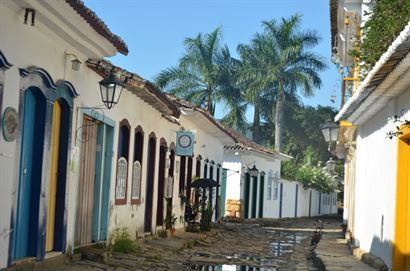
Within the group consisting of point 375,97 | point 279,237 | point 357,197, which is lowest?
point 279,237

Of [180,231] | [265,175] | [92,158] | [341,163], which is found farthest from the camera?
[341,163]

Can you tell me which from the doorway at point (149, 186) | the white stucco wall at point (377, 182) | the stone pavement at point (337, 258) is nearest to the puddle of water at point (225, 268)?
the stone pavement at point (337, 258)

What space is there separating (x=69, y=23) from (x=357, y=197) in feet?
29.5

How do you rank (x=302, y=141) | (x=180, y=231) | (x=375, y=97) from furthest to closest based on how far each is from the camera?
(x=302, y=141), (x=180, y=231), (x=375, y=97)

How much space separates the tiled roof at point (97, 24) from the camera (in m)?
8.18

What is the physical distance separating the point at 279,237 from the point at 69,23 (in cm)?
1647

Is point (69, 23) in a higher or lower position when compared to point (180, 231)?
higher

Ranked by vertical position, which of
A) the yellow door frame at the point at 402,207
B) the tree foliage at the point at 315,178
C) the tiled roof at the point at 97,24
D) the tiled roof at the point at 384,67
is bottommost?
the yellow door frame at the point at 402,207

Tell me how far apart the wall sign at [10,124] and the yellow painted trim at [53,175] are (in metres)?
1.81

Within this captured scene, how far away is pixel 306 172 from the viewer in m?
45.7

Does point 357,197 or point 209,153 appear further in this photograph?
point 209,153

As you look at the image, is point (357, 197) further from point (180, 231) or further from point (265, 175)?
point (265, 175)

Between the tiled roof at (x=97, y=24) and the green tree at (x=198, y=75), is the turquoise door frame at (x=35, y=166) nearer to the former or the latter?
the tiled roof at (x=97, y=24)

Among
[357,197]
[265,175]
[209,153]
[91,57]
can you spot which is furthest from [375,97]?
[265,175]
